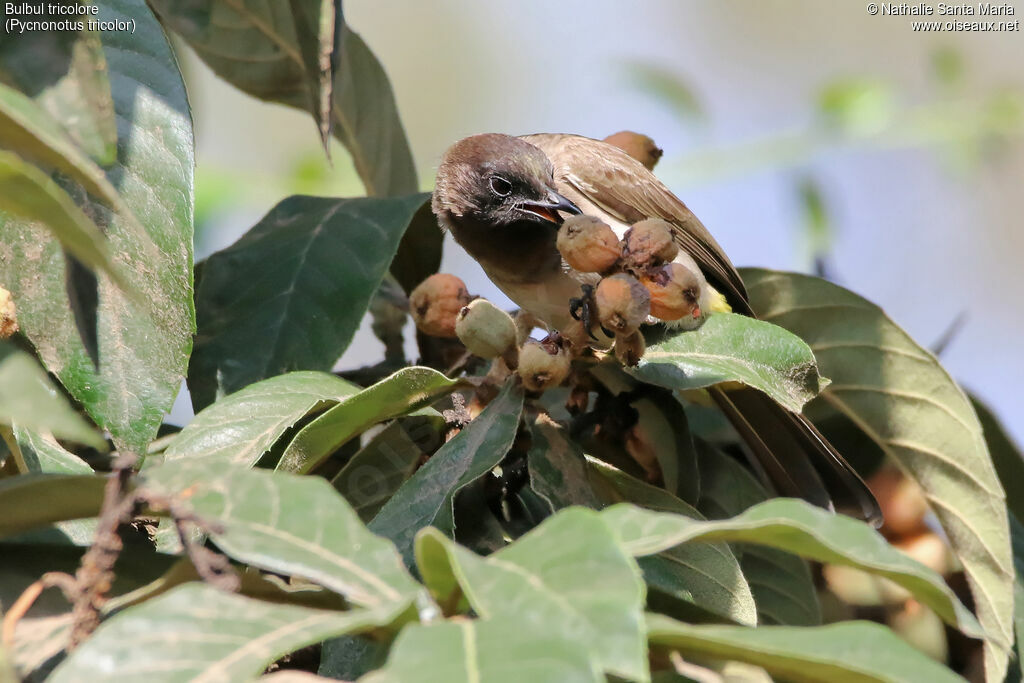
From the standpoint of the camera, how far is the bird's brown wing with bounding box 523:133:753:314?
133 inches

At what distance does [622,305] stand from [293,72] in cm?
143

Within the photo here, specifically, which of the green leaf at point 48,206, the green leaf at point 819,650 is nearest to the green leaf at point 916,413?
the green leaf at point 819,650

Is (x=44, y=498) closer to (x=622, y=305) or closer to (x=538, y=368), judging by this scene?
(x=538, y=368)

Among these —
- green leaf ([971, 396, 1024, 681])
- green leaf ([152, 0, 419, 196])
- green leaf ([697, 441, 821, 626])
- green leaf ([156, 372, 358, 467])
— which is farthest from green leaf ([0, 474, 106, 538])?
green leaf ([971, 396, 1024, 681])

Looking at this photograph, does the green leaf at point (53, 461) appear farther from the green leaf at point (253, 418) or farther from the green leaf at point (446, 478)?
the green leaf at point (446, 478)

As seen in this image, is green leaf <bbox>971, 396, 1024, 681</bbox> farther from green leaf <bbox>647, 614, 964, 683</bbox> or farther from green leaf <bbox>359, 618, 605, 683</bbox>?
green leaf <bbox>359, 618, 605, 683</bbox>

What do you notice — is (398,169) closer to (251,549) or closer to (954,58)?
(251,549)

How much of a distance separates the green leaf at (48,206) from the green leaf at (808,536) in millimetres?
651

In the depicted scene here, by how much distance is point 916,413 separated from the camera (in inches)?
90.2

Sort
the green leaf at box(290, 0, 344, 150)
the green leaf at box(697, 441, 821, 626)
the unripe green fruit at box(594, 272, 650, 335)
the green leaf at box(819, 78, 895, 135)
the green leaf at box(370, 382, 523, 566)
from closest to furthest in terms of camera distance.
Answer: the green leaf at box(370, 382, 523, 566) → the unripe green fruit at box(594, 272, 650, 335) → the green leaf at box(697, 441, 821, 626) → the green leaf at box(290, 0, 344, 150) → the green leaf at box(819, 78, 895, 135)

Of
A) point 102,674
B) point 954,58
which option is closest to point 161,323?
point 102,674

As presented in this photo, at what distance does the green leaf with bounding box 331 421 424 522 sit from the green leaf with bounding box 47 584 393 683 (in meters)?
0.86

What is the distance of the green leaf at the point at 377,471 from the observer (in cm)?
193

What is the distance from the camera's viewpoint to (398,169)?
3006 millimetres
